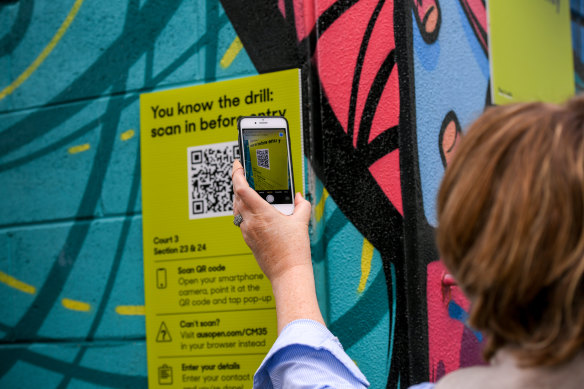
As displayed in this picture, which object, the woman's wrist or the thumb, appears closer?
the woman's wrist

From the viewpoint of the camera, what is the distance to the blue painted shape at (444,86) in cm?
216

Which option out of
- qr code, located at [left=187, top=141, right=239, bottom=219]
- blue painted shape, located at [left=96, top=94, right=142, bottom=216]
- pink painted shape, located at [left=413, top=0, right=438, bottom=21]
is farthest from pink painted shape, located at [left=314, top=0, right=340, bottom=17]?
blue painted shape, located at [left=96, top=94, right=142, bottom=216]

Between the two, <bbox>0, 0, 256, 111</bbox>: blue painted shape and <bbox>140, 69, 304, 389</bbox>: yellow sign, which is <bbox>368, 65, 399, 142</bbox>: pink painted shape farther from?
<bbox>0, 0, 256, 111</bbox>: blue painted shape

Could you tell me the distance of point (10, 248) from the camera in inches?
103

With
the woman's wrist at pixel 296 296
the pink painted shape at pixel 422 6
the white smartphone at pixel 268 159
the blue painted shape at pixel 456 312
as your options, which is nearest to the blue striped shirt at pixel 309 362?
the woman's wrist at pixel 296 296

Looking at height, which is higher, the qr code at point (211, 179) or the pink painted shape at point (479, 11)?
the pink painted shape at point (479, 11)

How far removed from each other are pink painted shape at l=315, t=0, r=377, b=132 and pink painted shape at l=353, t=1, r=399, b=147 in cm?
3

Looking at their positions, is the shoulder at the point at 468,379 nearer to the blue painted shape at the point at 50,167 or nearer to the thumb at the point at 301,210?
the thumb at the point at 301,210

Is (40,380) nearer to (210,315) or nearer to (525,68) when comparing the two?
(210,315)

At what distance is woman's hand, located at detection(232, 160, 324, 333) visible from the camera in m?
1.39

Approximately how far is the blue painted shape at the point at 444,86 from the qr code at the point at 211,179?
625mm

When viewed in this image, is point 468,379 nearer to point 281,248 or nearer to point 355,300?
point 281,248

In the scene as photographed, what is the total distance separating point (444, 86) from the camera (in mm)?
2289

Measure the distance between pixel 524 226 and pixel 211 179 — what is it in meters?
1.53
